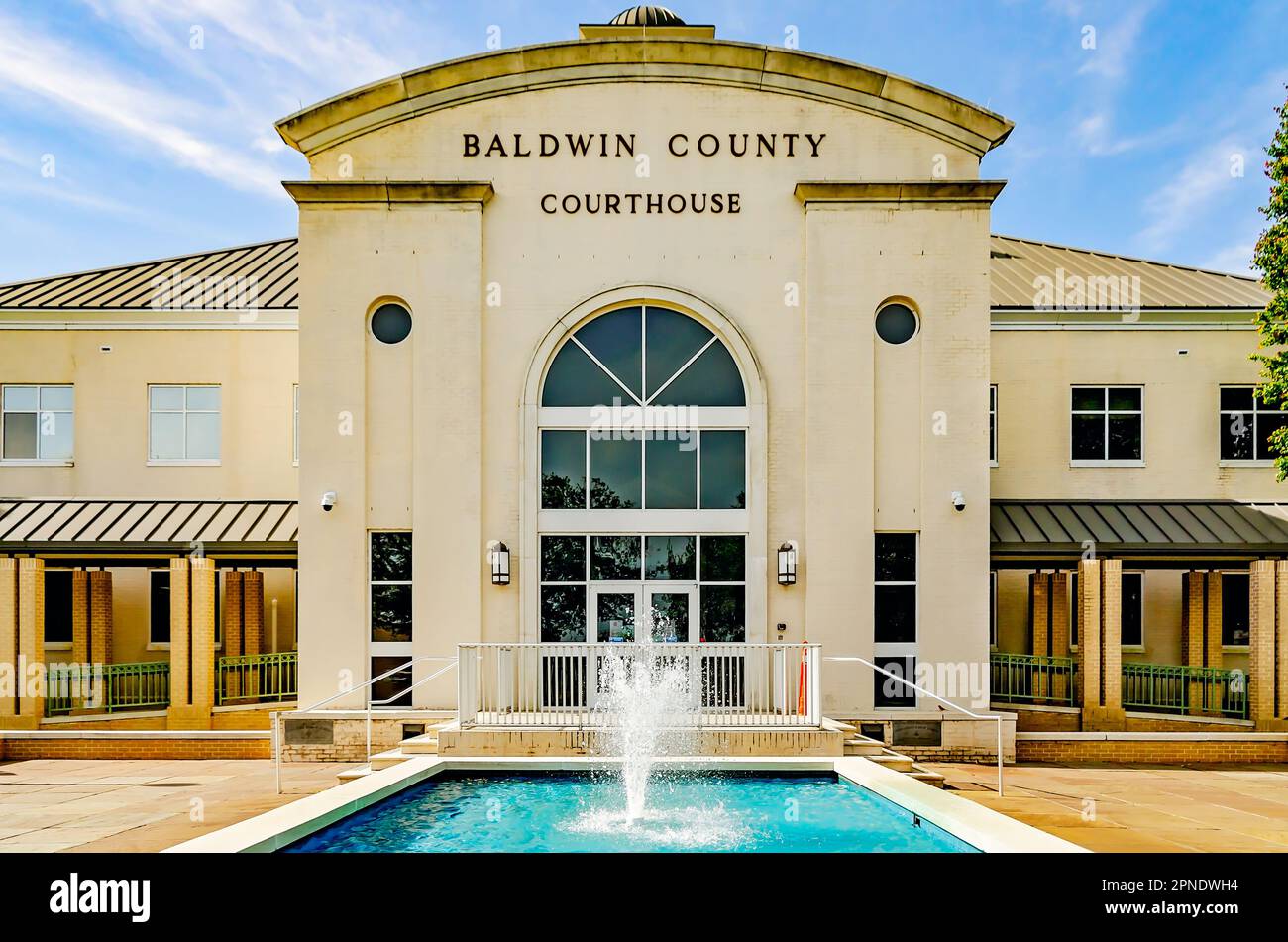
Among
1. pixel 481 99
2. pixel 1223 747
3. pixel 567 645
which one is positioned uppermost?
pixel 481 99

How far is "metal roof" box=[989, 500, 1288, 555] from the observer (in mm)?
17047

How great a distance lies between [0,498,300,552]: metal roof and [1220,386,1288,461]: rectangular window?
19.7m

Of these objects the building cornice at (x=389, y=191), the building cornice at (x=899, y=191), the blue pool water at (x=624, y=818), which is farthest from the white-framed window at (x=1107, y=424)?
the building cornice at (x=389, y=191)

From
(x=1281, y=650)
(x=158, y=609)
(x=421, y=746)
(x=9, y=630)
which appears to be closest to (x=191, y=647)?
(x=9, y=630)

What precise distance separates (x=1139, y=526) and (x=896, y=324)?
6.81m

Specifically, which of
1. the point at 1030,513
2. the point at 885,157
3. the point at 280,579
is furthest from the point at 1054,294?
the point at 280,579

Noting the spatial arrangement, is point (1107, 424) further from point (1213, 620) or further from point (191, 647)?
point (191, 647)

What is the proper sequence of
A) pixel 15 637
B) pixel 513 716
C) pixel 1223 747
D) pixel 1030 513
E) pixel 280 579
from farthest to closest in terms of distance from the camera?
pixel 280 579 → pixel 1030 513 → pixel 15 637 → pixel 1223 747 → pixel 513 716

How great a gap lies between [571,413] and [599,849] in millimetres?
8721

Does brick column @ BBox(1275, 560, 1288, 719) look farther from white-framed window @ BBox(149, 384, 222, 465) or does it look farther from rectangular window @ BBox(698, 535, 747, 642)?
white-framed window @ BBox(149, 384, 222, 465)

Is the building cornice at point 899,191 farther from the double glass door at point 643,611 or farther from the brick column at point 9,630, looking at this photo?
the brick column at point 9,630

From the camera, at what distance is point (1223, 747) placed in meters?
15.3

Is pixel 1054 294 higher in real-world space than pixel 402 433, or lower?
higher

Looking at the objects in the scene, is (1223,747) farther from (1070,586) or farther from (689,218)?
(689,218)
